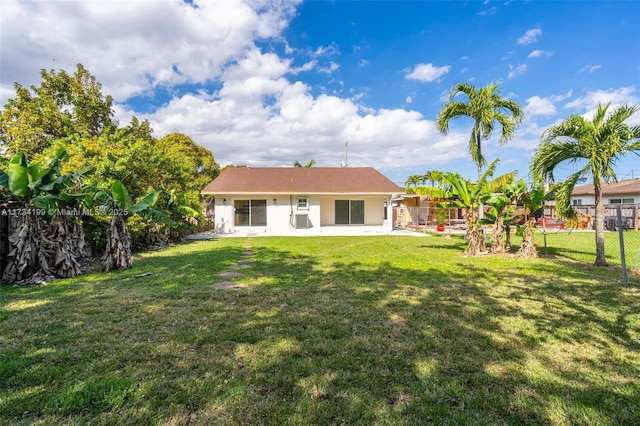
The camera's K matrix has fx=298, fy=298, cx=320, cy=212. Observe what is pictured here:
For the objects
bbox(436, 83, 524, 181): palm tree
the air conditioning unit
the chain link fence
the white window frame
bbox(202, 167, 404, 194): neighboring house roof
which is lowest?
the chain link fence

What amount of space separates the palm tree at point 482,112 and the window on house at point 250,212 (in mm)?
12958

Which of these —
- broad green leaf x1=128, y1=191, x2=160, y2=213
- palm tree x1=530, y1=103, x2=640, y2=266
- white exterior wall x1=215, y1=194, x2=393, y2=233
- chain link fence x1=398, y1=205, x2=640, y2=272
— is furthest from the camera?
white exterior wall x1=215, y1=194, x2=393, y2=233

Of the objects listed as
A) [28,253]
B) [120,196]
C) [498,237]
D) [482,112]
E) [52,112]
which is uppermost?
[52,112]

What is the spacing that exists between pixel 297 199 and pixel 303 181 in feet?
6.61

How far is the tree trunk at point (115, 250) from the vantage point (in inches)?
312

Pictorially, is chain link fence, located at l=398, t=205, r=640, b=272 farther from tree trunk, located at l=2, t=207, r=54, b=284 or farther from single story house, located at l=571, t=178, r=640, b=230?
tree trunk, located at l=2, t=207, r=54, b=284

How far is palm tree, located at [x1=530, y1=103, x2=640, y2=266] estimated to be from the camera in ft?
25.3

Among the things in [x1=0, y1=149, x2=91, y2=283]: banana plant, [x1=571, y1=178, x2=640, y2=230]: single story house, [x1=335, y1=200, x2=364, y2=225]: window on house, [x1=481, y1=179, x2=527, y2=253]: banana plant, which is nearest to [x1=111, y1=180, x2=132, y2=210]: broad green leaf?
[x1=0, y1=149, x2=91, y2=283]: banana plant

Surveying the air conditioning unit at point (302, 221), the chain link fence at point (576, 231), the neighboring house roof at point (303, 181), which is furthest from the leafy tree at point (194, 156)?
the chain link fence at point (576, 231)

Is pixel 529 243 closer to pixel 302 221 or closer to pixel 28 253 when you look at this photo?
pixel 28 253

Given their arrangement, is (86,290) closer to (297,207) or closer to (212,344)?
(212,344)

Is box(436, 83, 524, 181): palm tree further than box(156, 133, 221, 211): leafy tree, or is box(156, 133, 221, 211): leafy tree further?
box(156, 133, 221, 211): leafy tree

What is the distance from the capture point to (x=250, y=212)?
20891 millimetres

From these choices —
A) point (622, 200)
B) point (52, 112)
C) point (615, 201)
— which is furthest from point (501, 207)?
point (615, 201)
